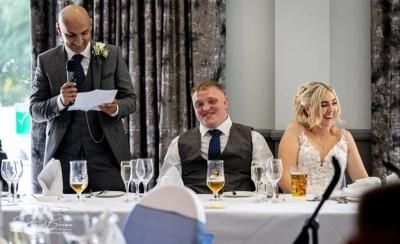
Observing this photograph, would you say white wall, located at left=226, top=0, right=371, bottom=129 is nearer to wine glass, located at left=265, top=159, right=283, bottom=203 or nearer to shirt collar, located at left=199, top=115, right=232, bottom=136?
shirt collar, located at left=199, top=115, right=232, bottom=136

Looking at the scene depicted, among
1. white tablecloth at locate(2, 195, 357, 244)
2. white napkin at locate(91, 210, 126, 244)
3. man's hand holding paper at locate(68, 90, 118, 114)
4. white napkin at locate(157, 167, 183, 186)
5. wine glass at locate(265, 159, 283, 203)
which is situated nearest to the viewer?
white napkin at locate(91, 210, 126, 244)

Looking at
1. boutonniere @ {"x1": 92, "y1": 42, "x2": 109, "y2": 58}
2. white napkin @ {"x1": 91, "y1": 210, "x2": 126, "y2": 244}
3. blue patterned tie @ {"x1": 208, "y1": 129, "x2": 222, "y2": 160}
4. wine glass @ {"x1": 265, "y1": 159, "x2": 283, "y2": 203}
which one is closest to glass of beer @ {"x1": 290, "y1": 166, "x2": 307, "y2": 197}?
wine glass @ {"x1": 265, "y1": 159, "x2": 283, "y2": 203}

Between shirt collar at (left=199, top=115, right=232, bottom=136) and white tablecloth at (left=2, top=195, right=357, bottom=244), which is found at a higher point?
shirt collar at (left=199, top=115, right=232, bottom=136)

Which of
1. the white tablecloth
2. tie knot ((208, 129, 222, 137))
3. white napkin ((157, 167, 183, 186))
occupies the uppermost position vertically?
tie knot ((208, 129, 222, 137))

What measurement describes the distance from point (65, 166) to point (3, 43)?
1818 millimetres

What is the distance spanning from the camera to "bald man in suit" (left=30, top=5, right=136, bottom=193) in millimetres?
3221

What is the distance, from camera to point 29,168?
15.0ft

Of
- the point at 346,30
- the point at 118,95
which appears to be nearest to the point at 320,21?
the point at 346,30

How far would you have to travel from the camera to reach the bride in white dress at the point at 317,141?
3.22m

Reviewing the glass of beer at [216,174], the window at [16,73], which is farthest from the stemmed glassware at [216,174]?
the window at [16,73]

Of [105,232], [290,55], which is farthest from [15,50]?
[105,232]

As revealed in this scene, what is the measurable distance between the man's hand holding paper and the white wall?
1383mm

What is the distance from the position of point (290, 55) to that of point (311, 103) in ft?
3.22

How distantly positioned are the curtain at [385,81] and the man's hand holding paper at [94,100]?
1.83 metres
